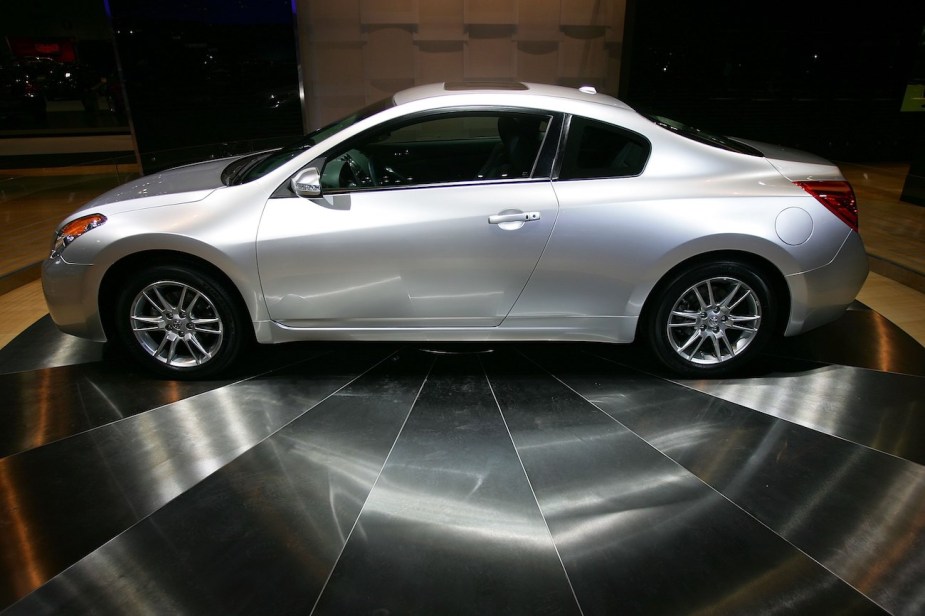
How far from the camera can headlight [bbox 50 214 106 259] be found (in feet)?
9.07

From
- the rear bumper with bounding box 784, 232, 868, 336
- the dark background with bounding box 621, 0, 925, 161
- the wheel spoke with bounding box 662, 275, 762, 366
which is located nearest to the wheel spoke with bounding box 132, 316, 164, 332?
the wheel spoke with bounding box 662, 275, 762, 366

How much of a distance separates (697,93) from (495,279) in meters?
5.98

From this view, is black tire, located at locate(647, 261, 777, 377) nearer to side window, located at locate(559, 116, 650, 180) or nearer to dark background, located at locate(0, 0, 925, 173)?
side window, located at locate(559, 116, 650, 180)

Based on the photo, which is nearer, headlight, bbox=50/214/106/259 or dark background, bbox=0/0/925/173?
headlight, bbox=50/214/106/259

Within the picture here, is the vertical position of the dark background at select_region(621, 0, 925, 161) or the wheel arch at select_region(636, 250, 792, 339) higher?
the dark background at select_region(621, 0, 925, 161)

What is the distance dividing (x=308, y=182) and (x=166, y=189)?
0.84 m

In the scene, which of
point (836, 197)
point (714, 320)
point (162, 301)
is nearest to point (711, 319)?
point (714, 320)

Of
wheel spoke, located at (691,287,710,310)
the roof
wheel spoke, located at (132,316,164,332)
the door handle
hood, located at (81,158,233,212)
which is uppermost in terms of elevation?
the roof

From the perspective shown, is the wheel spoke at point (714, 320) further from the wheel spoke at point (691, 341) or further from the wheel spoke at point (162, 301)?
the wheel spoke at point (162, 301)

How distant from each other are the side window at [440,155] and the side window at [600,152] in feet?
0.49

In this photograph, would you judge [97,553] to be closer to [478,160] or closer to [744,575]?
[744,575]

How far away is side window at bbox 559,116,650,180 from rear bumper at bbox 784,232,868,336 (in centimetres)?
93

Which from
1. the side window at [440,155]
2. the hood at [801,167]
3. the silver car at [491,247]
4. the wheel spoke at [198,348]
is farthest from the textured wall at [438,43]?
the wheel spoke at [198,348]

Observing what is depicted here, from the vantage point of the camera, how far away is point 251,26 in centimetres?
649
